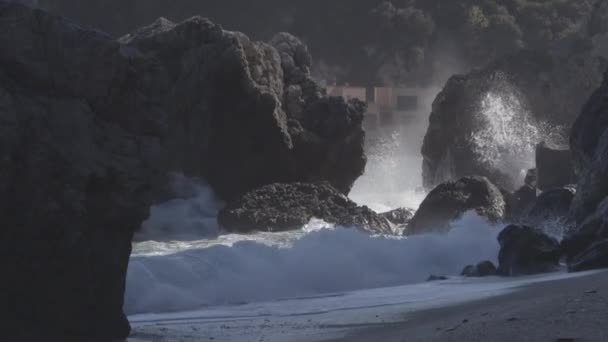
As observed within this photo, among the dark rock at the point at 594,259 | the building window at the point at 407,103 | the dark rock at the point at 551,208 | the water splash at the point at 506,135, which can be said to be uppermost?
the building window at the point at 407,103

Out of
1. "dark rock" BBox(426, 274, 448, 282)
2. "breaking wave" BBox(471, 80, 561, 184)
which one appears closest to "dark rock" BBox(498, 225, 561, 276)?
"dark rock" BBox(426, 274, 448, 282)

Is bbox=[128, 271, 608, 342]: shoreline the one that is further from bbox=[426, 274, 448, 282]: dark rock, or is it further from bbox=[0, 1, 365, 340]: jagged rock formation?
bbox=[0, 1, 365, 340]: jagged rock formation

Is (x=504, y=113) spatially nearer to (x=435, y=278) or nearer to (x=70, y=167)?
(x=435, y=278)

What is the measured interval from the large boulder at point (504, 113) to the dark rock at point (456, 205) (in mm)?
7296

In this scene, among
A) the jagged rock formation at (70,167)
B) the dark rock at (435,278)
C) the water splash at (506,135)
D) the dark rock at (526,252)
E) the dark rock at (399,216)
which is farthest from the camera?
the water splash at (506,135)

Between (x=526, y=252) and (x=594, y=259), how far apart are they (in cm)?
137

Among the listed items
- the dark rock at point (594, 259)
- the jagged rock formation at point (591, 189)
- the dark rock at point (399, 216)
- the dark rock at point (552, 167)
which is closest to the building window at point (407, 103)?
the dark rock at point (552, 167)

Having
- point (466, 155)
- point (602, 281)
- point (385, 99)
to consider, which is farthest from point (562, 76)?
point (602, 281)

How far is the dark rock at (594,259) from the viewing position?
33.8ft

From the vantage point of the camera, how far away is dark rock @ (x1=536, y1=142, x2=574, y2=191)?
82.5 ft

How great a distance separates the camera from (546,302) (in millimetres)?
6891

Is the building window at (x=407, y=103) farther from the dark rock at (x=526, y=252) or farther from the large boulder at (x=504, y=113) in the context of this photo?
→ the dark rock at (x=526, y=252)

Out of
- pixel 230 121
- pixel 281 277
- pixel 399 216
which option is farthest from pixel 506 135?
pixel 281 277

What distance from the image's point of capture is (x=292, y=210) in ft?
64.3
